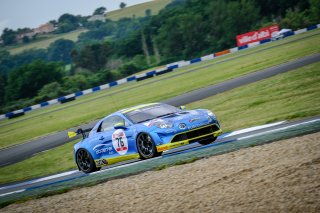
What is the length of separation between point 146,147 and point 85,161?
7.50 ft

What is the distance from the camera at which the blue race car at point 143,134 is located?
37.5ft

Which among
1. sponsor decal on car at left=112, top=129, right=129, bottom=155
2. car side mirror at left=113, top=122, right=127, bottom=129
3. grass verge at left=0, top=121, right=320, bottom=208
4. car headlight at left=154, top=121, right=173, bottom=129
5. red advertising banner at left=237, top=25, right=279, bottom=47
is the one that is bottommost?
grass verge at left=0, top=121, right=320, bottom=208

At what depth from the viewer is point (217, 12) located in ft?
305

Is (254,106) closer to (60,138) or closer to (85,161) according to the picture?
(85,161)

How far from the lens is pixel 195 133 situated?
11.6 m

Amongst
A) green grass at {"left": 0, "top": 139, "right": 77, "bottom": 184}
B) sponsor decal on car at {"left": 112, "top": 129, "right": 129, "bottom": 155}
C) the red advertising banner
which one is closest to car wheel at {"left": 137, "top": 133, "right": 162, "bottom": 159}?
sponsor decal on car at {"left": 112, "top": 129, "right": 129, "bottom": 155}

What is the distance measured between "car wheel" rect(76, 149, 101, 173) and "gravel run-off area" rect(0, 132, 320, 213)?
3.61 metres

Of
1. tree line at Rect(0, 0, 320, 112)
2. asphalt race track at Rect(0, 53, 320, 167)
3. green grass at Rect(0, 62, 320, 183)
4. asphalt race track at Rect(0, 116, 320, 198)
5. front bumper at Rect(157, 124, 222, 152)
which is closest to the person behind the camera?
front bumper at Rect(157, 124, 222, 152)

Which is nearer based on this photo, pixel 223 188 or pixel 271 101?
pixel 223 188

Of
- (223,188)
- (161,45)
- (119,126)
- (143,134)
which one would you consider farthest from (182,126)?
(161,45)

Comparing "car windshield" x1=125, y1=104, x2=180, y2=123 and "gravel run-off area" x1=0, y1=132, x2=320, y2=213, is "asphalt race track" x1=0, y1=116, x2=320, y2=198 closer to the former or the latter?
"car windshield" x1=125, y1=104, x2=180, y2=123

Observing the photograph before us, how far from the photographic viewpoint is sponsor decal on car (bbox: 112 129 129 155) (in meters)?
12.1

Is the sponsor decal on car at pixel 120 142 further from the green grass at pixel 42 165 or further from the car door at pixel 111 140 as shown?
the green grass at pixel 42 165

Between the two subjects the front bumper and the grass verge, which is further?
the front bumper
